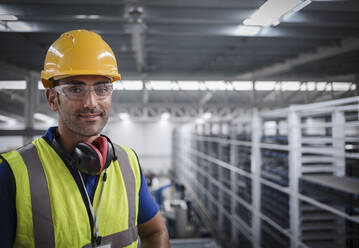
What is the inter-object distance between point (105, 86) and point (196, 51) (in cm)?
415

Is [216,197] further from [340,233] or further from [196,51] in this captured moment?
[196,51]

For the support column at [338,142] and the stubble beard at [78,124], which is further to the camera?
the support column at [338,142]

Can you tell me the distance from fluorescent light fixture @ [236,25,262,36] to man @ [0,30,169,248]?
2.14 metres

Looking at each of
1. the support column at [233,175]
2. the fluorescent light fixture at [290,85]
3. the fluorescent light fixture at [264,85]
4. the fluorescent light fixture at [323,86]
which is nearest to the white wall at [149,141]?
the support column at [233,175]

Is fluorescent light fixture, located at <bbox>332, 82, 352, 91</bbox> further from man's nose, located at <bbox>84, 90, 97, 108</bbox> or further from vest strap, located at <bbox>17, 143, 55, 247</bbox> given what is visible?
vest strap, located at <bbox>17, 143, 55, 247</bbox>

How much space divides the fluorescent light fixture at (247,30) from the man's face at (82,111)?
229cm

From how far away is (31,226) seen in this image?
1.10m

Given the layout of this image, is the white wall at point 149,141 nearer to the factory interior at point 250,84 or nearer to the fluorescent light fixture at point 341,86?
the factory interior at point 250,84

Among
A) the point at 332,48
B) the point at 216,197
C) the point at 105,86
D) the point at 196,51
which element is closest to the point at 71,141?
the point at 105,86

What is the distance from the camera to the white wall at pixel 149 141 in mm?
23031

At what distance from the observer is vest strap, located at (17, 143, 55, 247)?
3.63 feet

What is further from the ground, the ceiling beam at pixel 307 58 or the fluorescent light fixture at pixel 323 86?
the ceiling beam at pixel 307 58

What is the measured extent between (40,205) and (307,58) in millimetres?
5358

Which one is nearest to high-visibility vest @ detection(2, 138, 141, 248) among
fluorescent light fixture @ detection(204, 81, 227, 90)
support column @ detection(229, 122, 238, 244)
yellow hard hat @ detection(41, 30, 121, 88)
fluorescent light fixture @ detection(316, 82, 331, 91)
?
yellow hard hat @ detection(41, 30, 121, 88)
